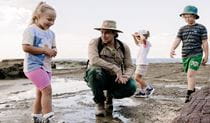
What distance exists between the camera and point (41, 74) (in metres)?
5.29

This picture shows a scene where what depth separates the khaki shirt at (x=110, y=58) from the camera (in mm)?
6215

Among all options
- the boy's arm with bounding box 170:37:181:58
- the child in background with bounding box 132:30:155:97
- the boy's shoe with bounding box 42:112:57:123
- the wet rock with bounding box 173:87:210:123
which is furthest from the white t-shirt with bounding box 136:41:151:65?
the wet rock with bounding box 173:87:210:123

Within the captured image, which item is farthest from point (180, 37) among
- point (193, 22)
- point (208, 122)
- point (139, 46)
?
point (208, 122)

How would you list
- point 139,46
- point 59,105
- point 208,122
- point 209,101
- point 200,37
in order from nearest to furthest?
point 208,122, point 209,101, point 59,105, point 200,37, point 139,46

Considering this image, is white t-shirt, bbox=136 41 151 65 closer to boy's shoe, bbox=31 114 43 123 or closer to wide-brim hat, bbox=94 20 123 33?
wide-brim hat, bbox=94 20 123 33

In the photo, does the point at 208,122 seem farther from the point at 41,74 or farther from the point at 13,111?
the point at 13,111

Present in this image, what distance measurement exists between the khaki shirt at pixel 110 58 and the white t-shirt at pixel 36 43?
3.13 ft

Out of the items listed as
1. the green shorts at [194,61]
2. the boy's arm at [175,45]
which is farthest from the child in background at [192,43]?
the boy's arm at [175,45]

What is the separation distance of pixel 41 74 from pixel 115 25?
1.51 meters

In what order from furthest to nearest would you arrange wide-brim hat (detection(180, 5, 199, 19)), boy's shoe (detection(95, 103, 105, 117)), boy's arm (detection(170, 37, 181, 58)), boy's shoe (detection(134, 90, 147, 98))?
boy's shoe (detection(134, 90, 147, 98)) < boy's arm (detection(170, 37, 181, 58)) < wide-brim hat (detection(180, 5, 199, 19)) < boy's shoe (detection(95, 103, 105, 117))

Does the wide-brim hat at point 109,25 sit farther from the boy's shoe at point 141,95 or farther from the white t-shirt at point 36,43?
the boy's shoe at point 141,95

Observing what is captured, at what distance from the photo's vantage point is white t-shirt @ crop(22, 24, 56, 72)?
524 centimetres

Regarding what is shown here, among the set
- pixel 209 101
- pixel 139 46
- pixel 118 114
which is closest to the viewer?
pixel 209 101

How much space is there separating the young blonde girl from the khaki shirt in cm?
92
